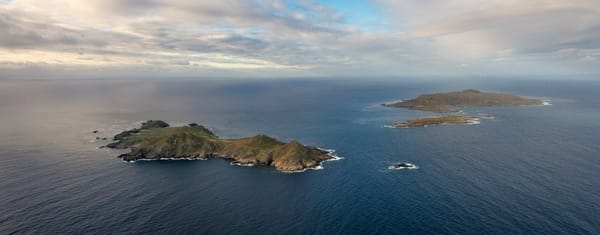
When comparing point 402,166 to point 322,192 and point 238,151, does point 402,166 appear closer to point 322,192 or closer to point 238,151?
point 322,192

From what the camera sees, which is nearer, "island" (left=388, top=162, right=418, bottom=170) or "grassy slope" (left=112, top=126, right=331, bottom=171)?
"island" (left=388, top=162, right=418, bottom=170)

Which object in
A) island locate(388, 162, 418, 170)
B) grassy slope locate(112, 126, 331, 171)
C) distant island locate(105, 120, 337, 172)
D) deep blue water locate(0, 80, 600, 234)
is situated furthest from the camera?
grassy slope locate(112, 126, 331, 171)

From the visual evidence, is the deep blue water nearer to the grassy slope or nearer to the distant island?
the distant island

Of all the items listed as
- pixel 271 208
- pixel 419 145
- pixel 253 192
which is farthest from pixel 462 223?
pixel 419 145

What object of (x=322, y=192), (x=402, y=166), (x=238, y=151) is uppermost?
(x=238, y=151)

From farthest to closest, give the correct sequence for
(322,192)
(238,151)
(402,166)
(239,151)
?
(238,151) < (239,151) < (402,166) < (322,192)

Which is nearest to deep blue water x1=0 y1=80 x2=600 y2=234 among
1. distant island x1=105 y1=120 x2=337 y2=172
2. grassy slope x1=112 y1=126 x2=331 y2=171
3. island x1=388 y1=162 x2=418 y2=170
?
island x1=388 y1=162 x2=418 y2=170

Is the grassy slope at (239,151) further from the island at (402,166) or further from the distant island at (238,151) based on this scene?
the island at (402,166)

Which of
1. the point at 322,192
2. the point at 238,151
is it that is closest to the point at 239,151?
the point at 238,151
